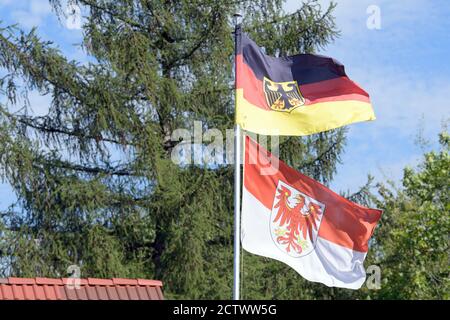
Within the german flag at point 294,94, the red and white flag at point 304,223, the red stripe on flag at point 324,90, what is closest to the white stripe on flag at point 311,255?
the red and white flag at point 304,223

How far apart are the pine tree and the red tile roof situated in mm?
7149

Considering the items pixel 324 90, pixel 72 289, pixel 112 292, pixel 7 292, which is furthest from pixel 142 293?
pixel 324 90

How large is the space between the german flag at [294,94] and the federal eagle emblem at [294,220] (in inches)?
31.1

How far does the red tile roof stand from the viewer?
11.4 meters

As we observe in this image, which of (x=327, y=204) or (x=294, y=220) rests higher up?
(x=327, y=204)

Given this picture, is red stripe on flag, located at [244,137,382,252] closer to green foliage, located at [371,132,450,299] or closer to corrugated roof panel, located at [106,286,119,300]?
corrugated roof panel, located at [106,286,119,300]

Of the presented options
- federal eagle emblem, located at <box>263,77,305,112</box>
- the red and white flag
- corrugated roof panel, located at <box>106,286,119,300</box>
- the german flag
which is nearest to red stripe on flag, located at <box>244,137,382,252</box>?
the red and white flag

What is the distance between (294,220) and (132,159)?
9409mm

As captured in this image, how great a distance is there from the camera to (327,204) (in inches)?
454

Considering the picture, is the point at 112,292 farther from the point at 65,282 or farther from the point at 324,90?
the point at 324,90

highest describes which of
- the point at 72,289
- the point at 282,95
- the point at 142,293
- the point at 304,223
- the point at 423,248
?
the point at 282,95
